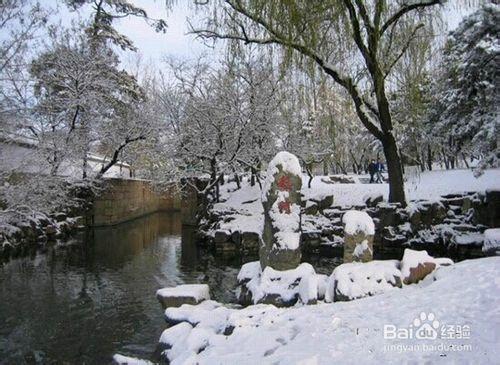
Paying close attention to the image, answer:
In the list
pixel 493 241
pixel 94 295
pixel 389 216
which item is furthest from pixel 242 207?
pixel 493 241

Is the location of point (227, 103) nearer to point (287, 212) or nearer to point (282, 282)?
point (287, 212)

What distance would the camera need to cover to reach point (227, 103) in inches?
734

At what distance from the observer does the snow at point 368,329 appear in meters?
3.52

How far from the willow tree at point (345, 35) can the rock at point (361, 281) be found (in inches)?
173

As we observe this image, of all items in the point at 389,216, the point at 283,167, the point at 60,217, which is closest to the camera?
the point at 283,167

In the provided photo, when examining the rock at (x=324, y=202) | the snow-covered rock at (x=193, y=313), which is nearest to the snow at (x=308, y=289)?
the snow-covered rock at (x=193, y=313)

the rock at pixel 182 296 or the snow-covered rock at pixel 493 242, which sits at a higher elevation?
the snow-covered rock at pixel 493 242

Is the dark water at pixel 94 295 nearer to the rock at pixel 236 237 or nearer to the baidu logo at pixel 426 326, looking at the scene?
the rock at pixel 236 237

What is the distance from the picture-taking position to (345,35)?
846 centimetres

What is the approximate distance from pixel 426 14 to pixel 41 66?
16381mm

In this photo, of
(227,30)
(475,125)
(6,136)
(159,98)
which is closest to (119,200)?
(159,98)

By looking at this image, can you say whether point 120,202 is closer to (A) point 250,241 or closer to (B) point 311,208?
(A) point 250,241

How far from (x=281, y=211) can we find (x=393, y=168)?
24.9 feet

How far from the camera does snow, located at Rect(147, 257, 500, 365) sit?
352 centimetres
